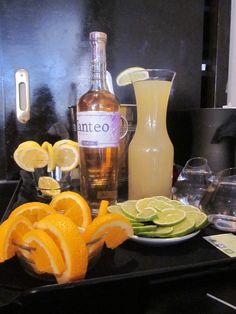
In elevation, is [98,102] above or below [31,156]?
above

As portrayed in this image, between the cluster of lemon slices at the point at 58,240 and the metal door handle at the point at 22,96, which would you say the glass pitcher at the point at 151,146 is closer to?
the cluster of lemon slices at the point at 58,240

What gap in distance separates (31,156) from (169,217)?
39 cm

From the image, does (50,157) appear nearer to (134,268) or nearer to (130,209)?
(130,209)

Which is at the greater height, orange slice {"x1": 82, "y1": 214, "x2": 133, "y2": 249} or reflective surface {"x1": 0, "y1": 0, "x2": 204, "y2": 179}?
reflective surface {"x1": 0, "y1": 0, "x2": 204, "y2": 179}

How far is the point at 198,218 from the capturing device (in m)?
0.46

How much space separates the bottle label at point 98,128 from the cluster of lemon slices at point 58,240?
20cm

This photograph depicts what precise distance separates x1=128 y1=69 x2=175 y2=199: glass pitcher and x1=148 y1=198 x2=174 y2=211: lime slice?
112 millimetres

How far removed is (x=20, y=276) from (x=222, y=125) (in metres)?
0.64

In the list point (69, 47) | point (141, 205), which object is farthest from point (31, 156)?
point (69, 47)

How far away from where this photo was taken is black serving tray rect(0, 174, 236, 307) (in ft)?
1.05

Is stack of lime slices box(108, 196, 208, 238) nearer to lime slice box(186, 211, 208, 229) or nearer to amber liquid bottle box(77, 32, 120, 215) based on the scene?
lime slice box(186, 211, 208, 229)

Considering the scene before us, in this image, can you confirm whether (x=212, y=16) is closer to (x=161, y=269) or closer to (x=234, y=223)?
(x=234, y=223)

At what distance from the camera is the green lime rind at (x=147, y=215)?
1.44 feet

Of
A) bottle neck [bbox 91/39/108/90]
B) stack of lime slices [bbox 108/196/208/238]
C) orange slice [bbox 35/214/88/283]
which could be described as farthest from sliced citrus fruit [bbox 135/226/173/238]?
bottle neck [bbox 91/39/108/90]
